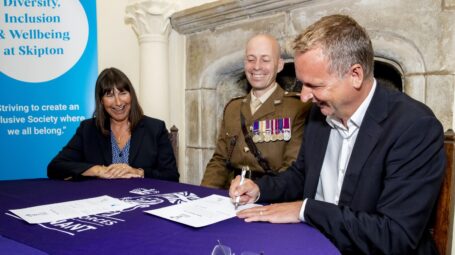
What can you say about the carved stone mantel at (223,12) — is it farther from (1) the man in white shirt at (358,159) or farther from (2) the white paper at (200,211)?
(2) the white paper at (200,211)

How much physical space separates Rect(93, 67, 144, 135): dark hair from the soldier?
23.5 inches

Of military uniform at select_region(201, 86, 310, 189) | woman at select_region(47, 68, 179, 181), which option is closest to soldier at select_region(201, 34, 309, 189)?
military uniform at select_region(201, 86, 310, 189)

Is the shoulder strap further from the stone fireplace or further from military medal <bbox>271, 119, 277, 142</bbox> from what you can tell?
the stone fireplace

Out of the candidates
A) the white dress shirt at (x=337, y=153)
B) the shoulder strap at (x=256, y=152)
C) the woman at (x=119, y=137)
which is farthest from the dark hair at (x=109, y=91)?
the white dress shirt at (x=337, y=153)

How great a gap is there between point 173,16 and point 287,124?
1.90 metres

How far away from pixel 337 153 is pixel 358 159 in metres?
0.21

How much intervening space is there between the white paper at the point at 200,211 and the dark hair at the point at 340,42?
62cm

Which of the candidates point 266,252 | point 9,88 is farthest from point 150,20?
point 266,252

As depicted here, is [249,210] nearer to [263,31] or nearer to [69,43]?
[263,31]

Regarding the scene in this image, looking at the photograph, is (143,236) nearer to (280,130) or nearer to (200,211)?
(200,211)

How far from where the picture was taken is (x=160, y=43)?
379 cm

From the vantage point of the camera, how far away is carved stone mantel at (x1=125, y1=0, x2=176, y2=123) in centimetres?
371

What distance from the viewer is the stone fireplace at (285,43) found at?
2.16m

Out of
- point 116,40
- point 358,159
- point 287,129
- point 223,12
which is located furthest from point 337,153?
point 116,40
